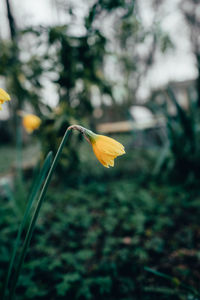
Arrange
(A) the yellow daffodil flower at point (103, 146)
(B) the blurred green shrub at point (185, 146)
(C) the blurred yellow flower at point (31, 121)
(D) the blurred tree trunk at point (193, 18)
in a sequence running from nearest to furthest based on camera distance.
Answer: (A) the yellow daffodil flower at point (103, 146) < (C) the blurred yellow flower at point (31, 121) < (B) the blurred green shrub at point (185, 146) < (D) the blurred tree trunk at point (193, 18)

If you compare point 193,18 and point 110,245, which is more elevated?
point 193,18

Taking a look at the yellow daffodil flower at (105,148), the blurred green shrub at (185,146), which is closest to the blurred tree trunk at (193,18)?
the blurred green shrub at (185,146)

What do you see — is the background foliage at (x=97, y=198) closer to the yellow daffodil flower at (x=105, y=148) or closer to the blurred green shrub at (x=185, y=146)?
the blurred green shrub at (x=185, y=146)

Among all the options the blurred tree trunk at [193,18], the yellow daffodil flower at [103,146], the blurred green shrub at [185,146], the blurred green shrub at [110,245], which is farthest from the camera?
the blurred tree trunk at [193,18]

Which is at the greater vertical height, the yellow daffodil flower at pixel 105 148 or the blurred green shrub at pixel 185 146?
the yellow daffodil flower at pixel 105 148

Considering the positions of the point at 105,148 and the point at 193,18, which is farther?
the point at 193,18

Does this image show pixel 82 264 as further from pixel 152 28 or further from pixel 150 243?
pixel 152 28

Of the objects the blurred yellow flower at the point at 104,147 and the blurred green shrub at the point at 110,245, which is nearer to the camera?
the blurred yellow flower at the point at 104,147

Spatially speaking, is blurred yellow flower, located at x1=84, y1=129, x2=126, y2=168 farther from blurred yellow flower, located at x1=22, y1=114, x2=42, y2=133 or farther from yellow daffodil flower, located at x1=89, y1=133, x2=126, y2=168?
blurred yellow flower, located at x1=22, y1=114, x2=42, y2=133

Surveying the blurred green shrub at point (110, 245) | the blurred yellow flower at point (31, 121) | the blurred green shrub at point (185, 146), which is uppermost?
the blurred yellow flower at point (31, 121)

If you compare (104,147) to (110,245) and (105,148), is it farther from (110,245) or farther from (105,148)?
(110,245)

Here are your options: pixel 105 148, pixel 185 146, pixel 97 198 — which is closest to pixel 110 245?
pixel 97 198

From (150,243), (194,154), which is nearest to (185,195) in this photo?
(194,154)

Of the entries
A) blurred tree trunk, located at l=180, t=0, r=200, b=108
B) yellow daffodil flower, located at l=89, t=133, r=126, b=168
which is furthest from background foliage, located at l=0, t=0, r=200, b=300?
blurred tree trunk, located at l=180, t=0, r=200, b=108
